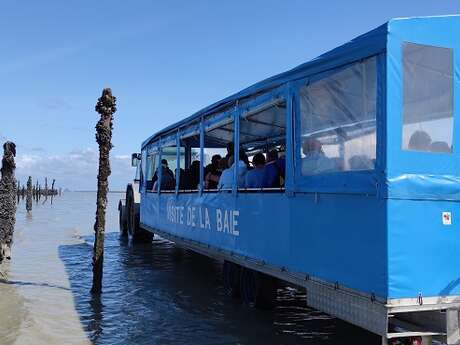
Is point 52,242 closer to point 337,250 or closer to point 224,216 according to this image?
point 224,216

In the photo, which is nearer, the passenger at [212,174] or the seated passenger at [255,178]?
the seated passenger at [255,178]

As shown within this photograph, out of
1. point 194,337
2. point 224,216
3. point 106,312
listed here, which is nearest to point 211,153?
point 224,216

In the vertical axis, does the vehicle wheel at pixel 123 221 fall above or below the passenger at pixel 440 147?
below

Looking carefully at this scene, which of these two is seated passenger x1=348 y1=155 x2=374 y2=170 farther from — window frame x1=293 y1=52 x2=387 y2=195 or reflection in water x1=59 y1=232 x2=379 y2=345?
reflection in water x1=59 y1=232 x2=379 y2=345

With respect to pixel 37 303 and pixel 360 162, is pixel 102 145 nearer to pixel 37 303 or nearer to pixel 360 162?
pixel 37 303

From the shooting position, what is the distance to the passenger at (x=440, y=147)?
4.68 m

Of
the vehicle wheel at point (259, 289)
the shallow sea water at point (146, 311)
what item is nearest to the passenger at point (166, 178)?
the shallow sea water at point (146, 311)

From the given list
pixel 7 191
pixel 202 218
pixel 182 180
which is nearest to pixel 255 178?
pixel 202 218

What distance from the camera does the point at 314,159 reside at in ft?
18.1

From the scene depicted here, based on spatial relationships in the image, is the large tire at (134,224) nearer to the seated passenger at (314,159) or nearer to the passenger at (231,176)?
the passenger at (231,176)

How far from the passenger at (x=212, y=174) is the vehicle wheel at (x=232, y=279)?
1327 millimetres

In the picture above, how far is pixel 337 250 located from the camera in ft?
16.3

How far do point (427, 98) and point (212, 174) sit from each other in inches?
198

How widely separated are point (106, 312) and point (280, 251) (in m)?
3.27
